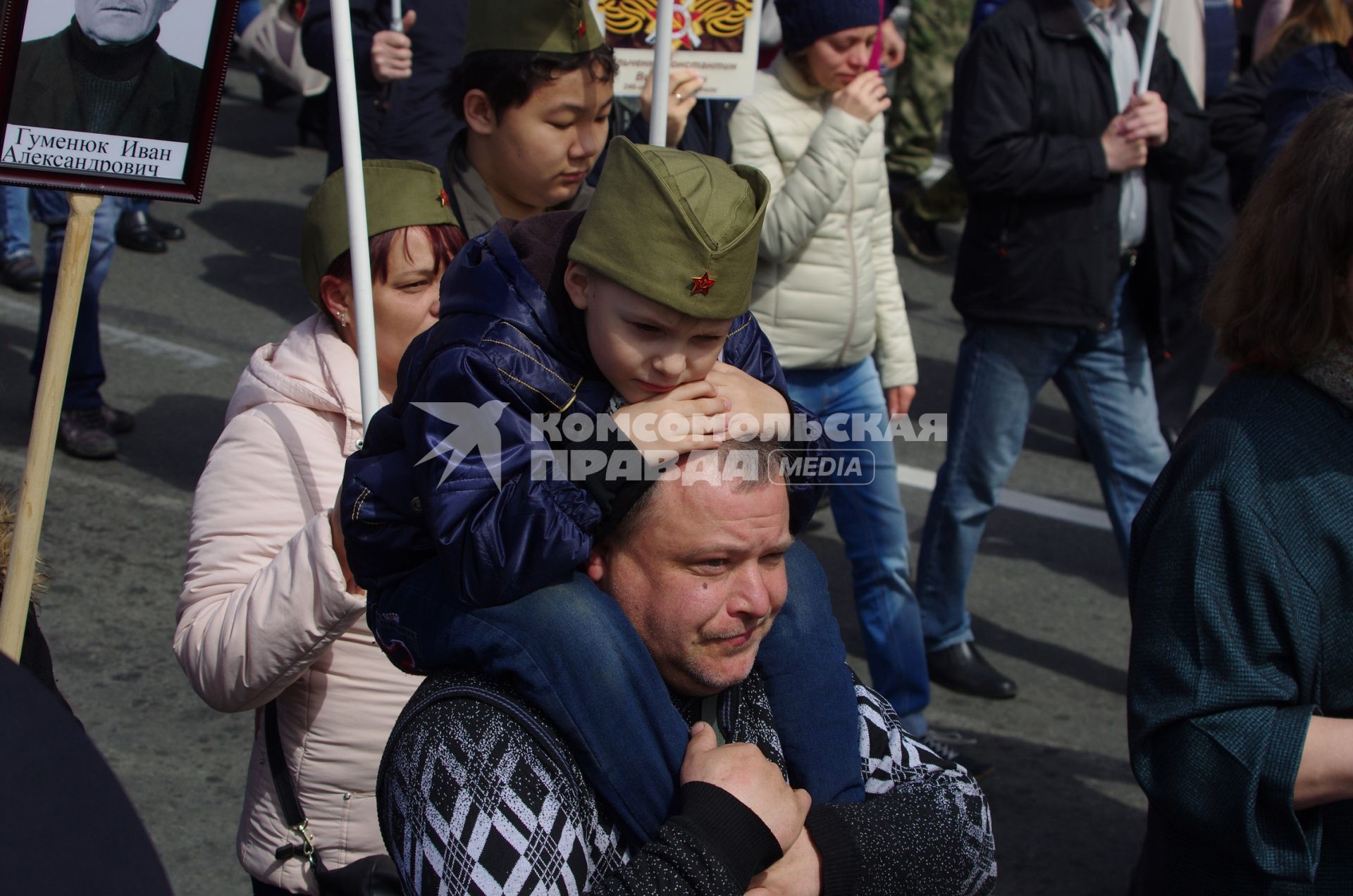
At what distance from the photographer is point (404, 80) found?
185 inches

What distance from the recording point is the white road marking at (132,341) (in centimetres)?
673

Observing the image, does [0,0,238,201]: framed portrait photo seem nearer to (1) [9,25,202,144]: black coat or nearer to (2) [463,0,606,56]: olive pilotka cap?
(1) [9,25,202,144]: black coat

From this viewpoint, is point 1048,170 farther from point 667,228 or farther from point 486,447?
point 486,447

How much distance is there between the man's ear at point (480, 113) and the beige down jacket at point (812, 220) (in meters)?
1.11

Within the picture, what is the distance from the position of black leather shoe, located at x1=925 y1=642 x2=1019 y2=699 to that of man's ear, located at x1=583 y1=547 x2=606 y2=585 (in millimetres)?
2916

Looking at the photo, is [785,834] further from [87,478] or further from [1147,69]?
[87,478]

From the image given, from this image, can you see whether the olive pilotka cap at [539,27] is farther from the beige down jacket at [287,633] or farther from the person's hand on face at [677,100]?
the beige down jacket at [287,633]

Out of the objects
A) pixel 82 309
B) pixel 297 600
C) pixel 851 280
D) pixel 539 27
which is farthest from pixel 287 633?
pixel 82 309

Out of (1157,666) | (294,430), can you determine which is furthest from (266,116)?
(1157,666)

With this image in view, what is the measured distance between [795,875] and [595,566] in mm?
486

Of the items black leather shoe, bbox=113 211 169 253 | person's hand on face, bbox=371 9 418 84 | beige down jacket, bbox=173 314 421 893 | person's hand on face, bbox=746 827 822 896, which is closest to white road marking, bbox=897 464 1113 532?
person's hand on face, bbox=371 9 418 84

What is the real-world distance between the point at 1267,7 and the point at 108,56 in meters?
7.23

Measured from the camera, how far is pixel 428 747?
69.3 inches

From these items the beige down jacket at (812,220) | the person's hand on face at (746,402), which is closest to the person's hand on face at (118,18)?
the person's hand on face at (746,402)
